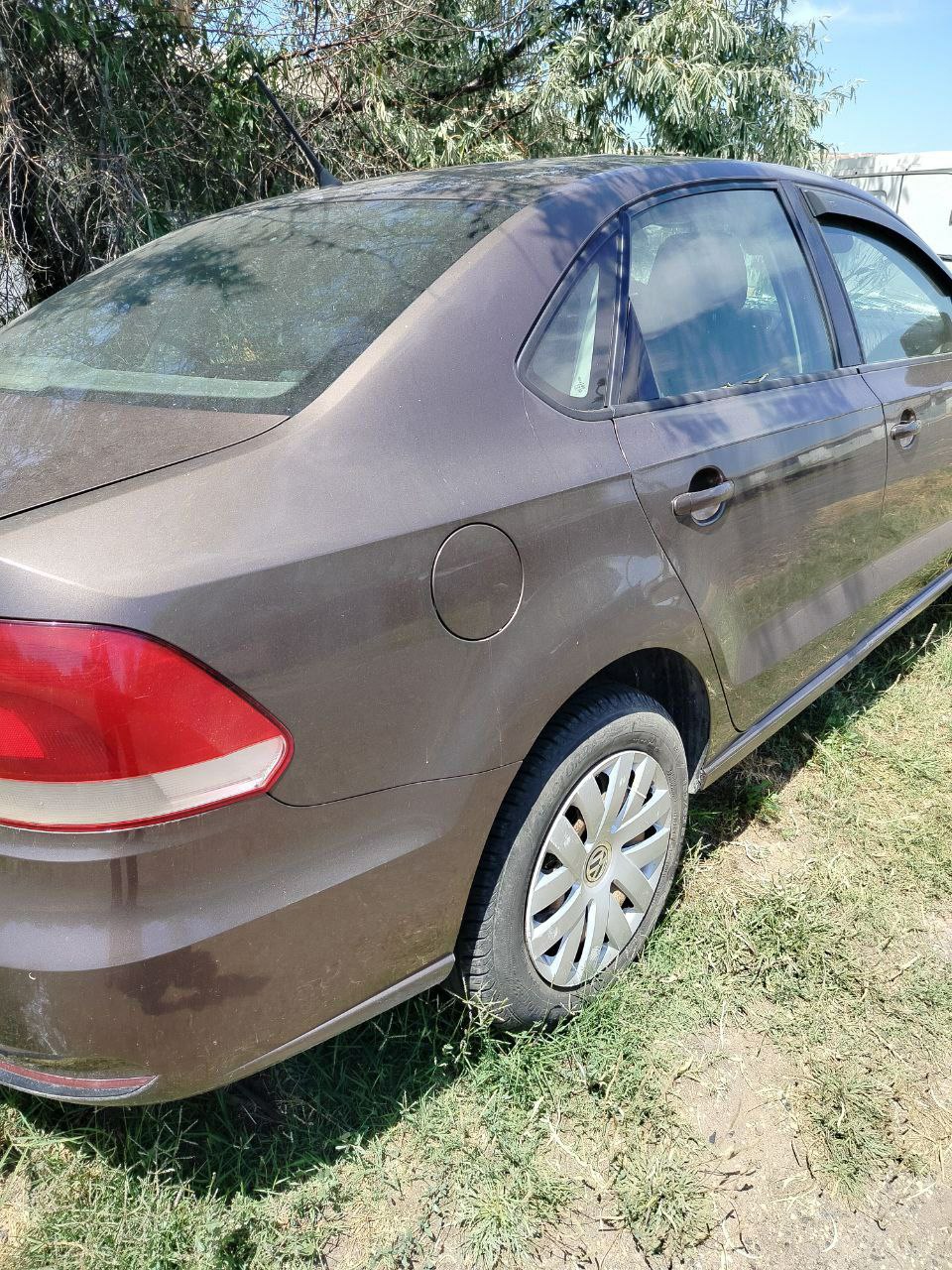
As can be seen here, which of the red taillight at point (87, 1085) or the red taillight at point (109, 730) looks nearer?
the red taillight at point (109, 730)

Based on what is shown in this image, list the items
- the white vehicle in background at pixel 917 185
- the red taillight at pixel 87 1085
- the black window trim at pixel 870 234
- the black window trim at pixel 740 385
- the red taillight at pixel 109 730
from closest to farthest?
the red taillight at pixel 109 730
the red taillight at pixel 87 1085
the black window trim at pixel 740 385
the black window trim at pixel 870 234
the white vehicle in background at pixel 917 185

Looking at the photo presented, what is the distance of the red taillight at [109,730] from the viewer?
49.3 inches

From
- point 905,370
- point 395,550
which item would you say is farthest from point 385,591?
point 905,370

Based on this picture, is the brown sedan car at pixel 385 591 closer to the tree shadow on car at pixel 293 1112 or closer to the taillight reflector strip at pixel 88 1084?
the taillight reflector strip at pixel 88 1084

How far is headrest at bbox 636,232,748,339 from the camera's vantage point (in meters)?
2.17

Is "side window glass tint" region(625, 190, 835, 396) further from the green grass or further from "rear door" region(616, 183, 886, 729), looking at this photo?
the green grass

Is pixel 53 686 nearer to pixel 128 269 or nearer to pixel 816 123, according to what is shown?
pixel 128 269

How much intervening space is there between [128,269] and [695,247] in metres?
1.31

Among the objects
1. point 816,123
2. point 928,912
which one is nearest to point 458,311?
point 928,912

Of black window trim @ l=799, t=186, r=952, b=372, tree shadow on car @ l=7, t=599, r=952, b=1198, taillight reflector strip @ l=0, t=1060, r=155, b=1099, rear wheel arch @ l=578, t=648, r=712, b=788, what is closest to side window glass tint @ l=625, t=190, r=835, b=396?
black window trim @ l=799, t=186, r=952, b=372

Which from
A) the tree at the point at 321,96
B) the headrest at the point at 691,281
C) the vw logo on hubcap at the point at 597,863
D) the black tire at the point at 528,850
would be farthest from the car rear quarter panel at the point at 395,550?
the tree at the point at 321,96

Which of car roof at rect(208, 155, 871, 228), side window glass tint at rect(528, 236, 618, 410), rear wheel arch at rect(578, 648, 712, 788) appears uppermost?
car roof at rect(208, 155, 871, 228)

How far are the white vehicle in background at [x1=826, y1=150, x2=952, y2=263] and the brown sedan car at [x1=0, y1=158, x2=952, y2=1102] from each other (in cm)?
1217

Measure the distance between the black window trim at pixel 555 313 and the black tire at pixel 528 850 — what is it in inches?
21.6
